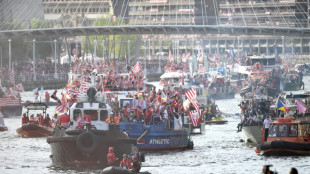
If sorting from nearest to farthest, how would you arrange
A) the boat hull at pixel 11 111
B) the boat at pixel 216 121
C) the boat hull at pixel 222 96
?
1. the boat at pixel 216 121
2. the boat hull at pixel 11 111
3. the boat hull at pixel 222 96

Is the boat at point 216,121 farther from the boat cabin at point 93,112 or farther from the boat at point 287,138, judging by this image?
the boat cabin at point 93,112

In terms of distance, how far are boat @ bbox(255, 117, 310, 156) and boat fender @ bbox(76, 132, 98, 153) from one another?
10.4 m

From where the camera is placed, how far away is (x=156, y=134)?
58062 mm

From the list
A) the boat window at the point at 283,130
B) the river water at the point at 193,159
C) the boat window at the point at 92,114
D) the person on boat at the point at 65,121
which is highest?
the boat window at the point at 92,114

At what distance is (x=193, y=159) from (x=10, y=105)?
35.4 metres

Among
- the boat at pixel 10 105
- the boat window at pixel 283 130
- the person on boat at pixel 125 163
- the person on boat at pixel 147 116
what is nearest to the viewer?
the person on boat at pixel 125 163

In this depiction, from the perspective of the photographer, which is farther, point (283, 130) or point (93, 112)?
point (283, 130)

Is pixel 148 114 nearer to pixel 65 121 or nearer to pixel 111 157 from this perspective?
pixel 65 121

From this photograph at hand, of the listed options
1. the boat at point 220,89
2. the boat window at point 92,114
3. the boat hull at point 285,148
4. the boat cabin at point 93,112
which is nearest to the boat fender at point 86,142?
the boat cabin at point 93,112

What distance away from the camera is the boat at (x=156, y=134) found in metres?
57.3

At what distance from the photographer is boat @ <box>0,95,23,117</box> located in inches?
3506

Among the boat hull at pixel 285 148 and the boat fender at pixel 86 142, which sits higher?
the boat fender at pixel 86 142

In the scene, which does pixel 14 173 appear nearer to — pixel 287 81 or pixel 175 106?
pixel 175 106

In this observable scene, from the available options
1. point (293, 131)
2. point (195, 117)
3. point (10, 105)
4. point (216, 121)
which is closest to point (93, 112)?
point (293, 131)
